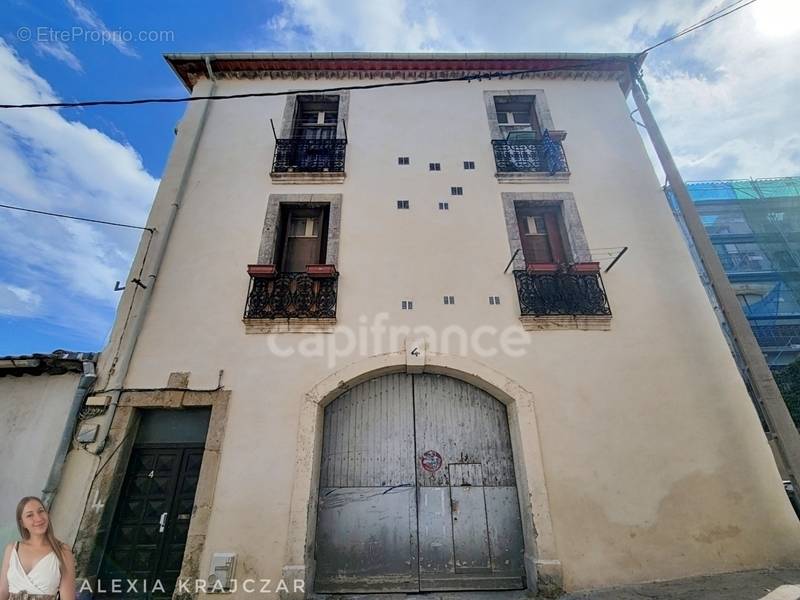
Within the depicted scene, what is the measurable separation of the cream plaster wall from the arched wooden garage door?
3460 mm

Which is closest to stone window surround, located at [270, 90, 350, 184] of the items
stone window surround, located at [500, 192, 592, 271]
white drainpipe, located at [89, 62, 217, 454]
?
white drainpipe, located at [89, 62, 217, 454]

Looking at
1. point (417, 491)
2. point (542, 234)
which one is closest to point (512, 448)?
point (417, 491)

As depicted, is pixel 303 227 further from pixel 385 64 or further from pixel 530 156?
pixel 530 156

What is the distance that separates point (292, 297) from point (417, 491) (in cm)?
348

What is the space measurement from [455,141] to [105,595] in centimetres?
891

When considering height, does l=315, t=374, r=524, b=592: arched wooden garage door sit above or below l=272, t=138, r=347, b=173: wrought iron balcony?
below

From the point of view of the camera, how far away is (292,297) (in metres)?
5.75

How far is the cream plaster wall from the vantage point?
14.8 ft

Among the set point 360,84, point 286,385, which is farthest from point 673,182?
point 286,385

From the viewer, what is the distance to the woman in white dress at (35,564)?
9.23ft

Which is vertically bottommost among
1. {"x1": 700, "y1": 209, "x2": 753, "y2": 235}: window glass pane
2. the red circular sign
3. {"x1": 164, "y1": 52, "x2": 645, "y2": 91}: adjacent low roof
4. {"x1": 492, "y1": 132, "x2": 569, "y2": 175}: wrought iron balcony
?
the red circular sign

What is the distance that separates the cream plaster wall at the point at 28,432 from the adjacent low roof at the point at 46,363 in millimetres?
83

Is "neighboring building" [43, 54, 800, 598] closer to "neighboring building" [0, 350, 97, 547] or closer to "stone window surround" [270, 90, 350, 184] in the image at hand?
"stone window surround" [270, 90, 350, 184]

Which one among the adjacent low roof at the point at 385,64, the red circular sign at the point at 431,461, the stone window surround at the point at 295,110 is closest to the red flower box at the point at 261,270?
the stone window surround at the point at 295,110
